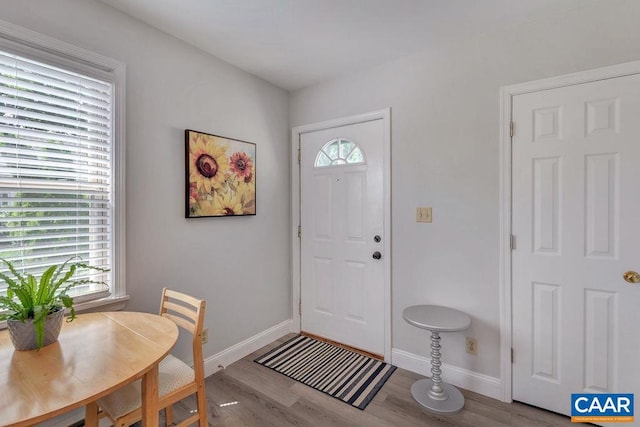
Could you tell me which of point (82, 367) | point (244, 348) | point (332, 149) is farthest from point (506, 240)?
point (82, 367)

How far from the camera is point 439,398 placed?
6.50 feet

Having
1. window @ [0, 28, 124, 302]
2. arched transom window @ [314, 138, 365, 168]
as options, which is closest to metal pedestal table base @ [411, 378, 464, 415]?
arched transom window @ [314, 138, 365, 168]

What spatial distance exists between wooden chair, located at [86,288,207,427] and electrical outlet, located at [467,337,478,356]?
1.75 metres

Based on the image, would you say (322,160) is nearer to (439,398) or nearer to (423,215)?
(423,215)

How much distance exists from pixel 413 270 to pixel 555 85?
151cm

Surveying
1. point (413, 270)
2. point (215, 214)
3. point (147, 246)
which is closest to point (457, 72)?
point (413, 270)

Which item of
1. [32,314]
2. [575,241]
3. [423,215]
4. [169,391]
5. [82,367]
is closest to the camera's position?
[82,367]

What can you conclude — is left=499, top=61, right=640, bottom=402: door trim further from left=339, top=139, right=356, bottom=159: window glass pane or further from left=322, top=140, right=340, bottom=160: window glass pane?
left=322, top=140, right=340, bottom=160: window glass pane

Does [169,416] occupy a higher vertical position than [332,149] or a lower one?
lower

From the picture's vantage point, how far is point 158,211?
6.57 ft

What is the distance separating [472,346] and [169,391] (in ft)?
6.29

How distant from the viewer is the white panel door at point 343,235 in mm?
2555

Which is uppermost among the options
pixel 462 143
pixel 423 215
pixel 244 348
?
pixel 462 143

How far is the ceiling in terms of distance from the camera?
5.79 ft
